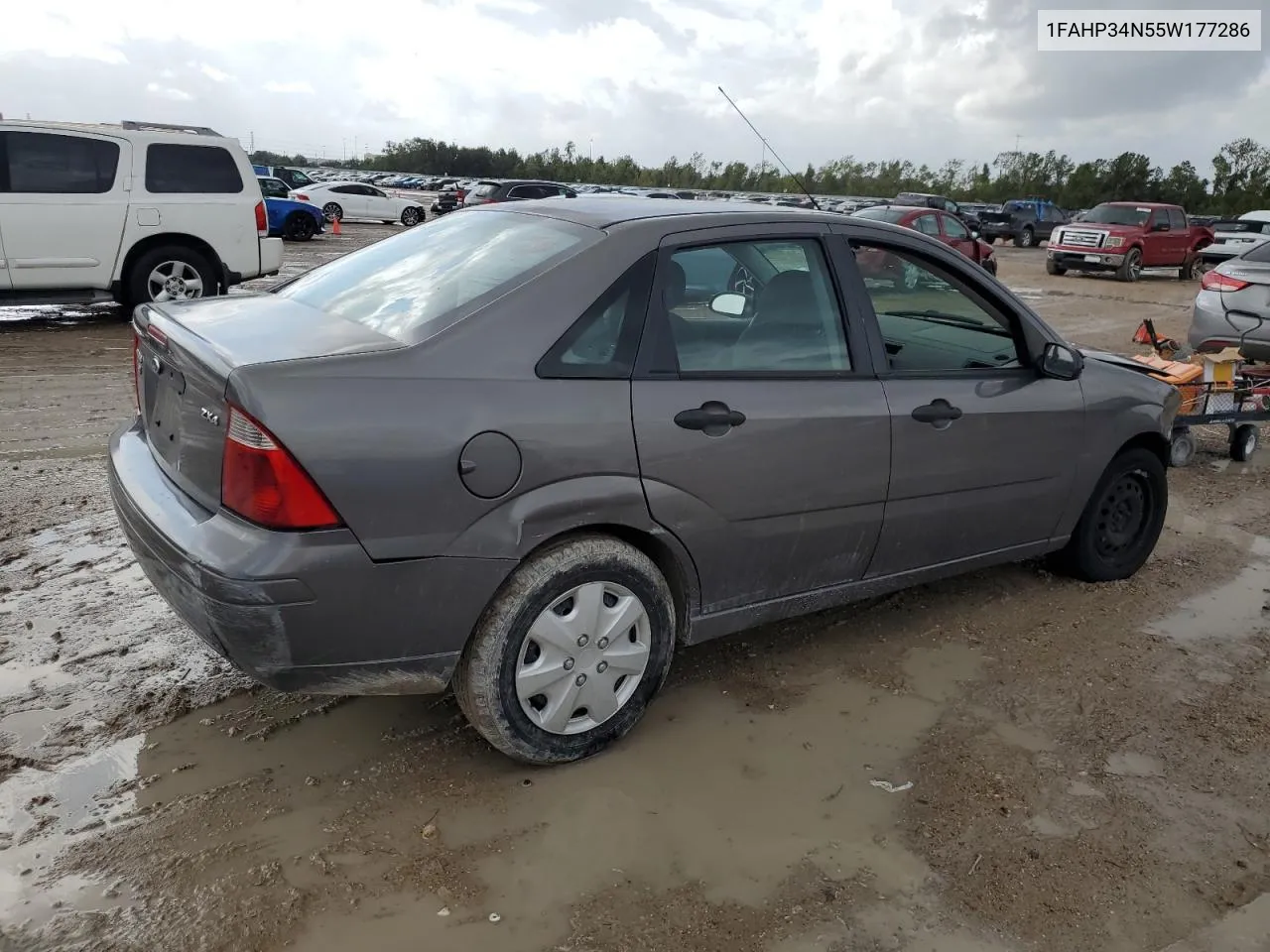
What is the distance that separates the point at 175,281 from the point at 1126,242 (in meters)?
19.4

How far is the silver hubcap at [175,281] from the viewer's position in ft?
32.9

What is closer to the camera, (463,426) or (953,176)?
(463,426)

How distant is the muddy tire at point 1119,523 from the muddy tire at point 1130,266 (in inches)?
758

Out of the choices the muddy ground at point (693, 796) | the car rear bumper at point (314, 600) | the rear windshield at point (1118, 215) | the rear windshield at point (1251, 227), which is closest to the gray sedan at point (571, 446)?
the car rear bumper at point (314, 600)

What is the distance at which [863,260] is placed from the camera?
3.59m

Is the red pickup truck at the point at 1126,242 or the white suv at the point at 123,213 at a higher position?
the red pickup truck at the point at 1126,242

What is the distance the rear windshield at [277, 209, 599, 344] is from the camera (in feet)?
9.66

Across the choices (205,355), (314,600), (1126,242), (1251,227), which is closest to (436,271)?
(205,355)

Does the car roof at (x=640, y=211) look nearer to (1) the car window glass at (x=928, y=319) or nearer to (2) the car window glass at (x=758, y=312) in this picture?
(2) the car window glass at (x=758, y=312)

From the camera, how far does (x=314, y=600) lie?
2.52 meters

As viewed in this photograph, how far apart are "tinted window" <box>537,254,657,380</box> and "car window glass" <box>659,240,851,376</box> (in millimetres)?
92

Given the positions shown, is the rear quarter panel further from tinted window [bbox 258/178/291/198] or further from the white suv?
tinted window [bbox 258/178/291/198]

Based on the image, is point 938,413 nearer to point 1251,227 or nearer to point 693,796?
point 693,796

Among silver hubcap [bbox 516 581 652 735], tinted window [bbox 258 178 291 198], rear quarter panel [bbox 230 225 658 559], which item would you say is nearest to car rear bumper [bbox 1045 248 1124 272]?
tinted window [bbox 258 178 291 198]
